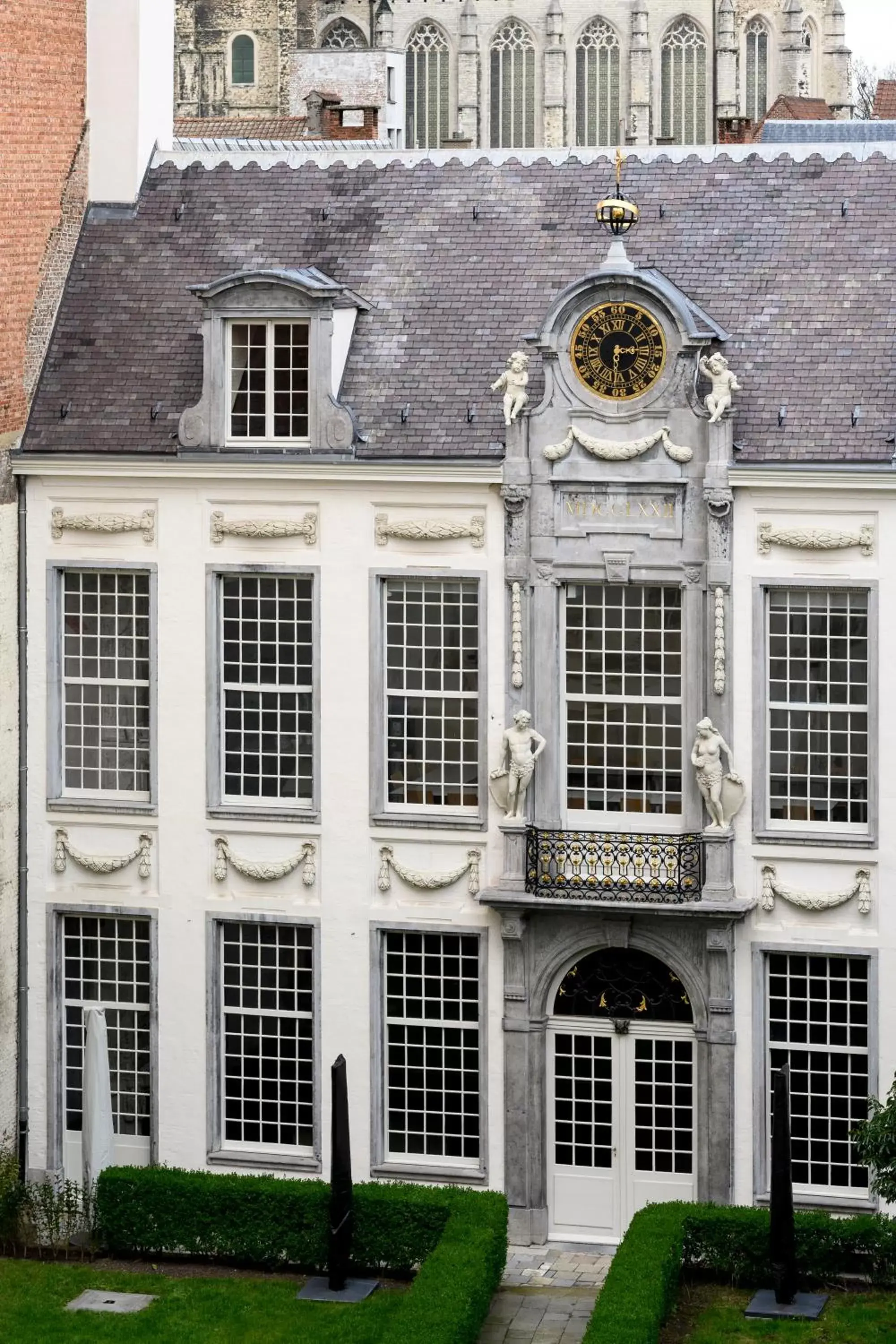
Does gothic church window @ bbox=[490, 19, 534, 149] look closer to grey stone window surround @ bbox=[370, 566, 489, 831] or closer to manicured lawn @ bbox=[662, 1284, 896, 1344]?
grey stone window surround @ bbox=[370, 566, 489, 831]

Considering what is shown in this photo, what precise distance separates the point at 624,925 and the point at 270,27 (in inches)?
2979

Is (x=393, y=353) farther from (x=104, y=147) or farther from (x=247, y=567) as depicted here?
(x=104, y=147)

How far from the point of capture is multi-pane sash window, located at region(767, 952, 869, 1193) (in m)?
31.4

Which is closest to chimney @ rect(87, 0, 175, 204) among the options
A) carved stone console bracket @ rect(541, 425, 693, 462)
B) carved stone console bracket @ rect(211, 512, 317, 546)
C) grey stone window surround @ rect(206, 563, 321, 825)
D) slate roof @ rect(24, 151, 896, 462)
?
slate roof @ rect(24, 151, 896, 462)

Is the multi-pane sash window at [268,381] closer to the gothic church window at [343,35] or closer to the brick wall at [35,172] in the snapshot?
the brick wall at [35,172]

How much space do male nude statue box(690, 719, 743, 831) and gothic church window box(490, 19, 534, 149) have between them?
7608 centimetres

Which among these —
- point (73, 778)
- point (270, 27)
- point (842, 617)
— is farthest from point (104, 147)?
point (270, 27)

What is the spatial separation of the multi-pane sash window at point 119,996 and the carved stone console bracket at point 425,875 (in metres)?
3.42

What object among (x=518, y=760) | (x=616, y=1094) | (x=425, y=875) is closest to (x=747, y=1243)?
(x=616, y=1094)

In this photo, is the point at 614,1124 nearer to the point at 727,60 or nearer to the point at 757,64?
the point at 727,60

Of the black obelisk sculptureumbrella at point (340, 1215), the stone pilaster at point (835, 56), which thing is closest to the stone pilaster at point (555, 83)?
the stone pilaster at point (835, 56)

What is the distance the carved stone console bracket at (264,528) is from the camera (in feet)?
108

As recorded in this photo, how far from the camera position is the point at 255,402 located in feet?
109

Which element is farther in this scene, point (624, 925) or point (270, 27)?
point (270, 27)
